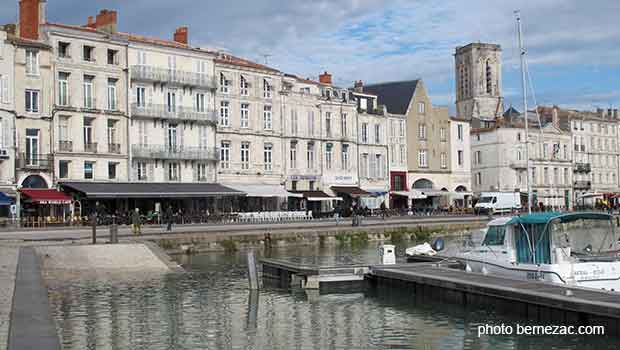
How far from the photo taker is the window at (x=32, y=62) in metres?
51.2

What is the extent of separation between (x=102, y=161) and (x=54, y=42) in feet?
26.3

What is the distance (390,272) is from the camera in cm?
2584

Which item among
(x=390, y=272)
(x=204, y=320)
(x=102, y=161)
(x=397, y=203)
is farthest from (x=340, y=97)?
(x=204, y=320)

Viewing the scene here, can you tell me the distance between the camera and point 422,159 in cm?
7788

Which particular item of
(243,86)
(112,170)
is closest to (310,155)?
(243,86)

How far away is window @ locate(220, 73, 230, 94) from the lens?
61656mm

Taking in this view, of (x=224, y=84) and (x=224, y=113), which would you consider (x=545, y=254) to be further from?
(x=224, y=84)

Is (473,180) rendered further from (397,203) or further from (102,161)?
(102,161)

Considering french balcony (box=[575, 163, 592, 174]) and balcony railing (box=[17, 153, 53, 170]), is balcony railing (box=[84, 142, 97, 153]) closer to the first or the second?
balcony railing (box=[17, 153, 53, 170])

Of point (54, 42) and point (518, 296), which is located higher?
point (54, 42)

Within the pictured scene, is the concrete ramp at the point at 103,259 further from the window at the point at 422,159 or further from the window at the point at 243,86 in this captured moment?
the window at the point at 422,159

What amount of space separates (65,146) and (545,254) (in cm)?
3636

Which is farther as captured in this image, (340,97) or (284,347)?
(340,97)

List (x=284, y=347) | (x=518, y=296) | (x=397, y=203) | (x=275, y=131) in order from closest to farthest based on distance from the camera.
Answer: (x=284, y=347), (x=518, y=296), (x=275, y=131), (x=397, y=203)
